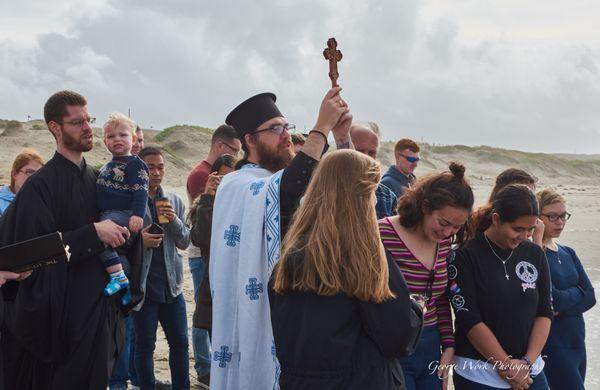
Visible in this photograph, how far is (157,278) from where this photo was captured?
555 centimetres

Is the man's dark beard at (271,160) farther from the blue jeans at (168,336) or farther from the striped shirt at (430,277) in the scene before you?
the blue jeans at (168,336)

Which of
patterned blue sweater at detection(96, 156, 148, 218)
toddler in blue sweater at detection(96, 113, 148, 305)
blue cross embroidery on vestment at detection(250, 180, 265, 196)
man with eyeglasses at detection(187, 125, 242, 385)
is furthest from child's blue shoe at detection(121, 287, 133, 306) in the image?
man with eyeglasses at detection(187, 125, 242, 385)

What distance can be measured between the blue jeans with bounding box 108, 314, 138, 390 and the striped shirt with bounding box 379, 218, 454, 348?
2413 mm

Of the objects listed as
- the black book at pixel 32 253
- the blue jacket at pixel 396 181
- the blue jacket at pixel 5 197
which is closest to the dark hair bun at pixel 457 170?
the blue jacket at pixel 396 181

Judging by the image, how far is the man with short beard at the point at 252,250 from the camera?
11.5 ft

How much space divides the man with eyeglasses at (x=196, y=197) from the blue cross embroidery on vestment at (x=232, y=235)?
2.10m

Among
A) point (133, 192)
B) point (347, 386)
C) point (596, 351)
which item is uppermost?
point (133, 192)

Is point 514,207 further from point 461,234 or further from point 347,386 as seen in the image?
point 347,386

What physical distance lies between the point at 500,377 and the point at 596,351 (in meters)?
4.47

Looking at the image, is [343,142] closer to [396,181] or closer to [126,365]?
[396,181]

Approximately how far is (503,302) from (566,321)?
1065mm

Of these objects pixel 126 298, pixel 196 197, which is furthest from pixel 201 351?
pixel 126 298

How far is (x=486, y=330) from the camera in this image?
3.98m

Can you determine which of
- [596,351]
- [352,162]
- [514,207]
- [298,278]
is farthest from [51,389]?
[596,351]
